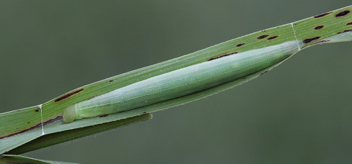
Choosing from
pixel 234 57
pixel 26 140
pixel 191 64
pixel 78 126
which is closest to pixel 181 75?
pixel 191 64

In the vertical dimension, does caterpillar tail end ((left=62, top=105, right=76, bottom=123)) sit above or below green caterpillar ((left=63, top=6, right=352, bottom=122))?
below

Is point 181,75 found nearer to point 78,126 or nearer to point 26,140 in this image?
point 78,126

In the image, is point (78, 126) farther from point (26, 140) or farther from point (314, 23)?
point (314, 23)

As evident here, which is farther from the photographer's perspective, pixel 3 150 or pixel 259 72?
pixel 259 72

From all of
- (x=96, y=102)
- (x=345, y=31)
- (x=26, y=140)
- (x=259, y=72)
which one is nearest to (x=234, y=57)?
(x=259, y=72)

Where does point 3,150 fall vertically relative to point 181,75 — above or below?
below

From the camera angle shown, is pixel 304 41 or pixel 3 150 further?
pixel 304 41

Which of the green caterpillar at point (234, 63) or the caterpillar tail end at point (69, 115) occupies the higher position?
the green caterpillar at point (234, 63)

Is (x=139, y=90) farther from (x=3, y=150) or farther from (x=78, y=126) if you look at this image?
(x=3, y=150)

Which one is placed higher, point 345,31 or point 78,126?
point 345,31

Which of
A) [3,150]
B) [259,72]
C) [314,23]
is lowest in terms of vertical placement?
[3,150]
